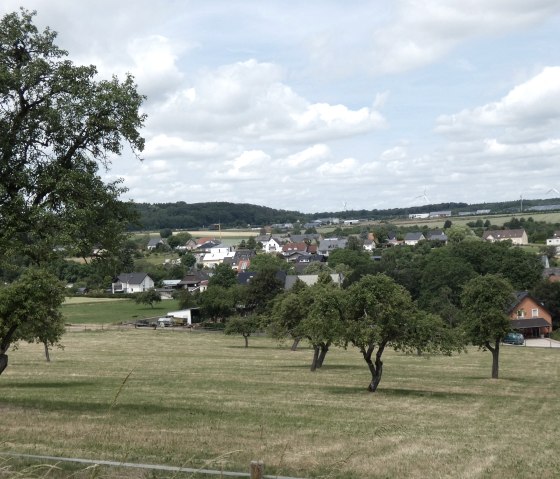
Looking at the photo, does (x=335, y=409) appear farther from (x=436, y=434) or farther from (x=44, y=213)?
(x=44, y=213)

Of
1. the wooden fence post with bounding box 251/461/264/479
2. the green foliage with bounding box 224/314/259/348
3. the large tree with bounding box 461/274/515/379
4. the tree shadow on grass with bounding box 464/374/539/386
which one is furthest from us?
the green foliage with bounding box 224/314/259/348

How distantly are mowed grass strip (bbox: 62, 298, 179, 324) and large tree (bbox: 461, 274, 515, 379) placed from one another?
71190 mm

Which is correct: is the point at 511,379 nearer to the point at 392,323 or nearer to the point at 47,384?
the point at 392,323

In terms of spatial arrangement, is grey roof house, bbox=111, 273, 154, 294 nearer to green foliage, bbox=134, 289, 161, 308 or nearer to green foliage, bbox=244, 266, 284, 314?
green foliage, bbox=134, 289, 161, 308

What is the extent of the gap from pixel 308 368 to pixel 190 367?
8.46 metres

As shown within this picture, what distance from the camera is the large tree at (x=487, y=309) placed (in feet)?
129

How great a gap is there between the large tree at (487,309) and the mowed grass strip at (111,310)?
71190mm

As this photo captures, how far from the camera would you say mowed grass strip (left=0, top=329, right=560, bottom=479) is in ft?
52.2

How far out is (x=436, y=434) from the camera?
21.2 m

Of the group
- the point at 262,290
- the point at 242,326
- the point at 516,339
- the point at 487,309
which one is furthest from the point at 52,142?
the point at 262,290

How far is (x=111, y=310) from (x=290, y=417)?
98707mm

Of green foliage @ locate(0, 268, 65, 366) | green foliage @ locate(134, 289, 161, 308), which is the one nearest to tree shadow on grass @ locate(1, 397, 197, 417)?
green foliage @ locate(0, 268, 65, 366)

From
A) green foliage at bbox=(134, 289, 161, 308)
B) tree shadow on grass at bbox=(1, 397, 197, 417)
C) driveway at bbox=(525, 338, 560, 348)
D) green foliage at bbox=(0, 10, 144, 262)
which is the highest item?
green foliage at bbox=(0, 10, 144, 262)

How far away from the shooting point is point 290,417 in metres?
23.6
